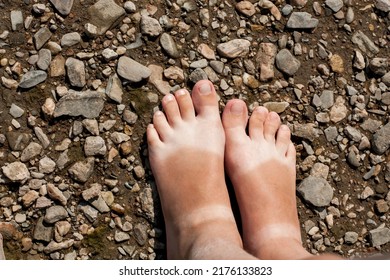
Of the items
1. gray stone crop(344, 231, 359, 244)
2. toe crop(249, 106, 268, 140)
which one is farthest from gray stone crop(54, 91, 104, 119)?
gray stone crop(344, 231, 359, 244)

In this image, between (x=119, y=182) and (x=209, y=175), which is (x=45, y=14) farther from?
(x=209, y=175)

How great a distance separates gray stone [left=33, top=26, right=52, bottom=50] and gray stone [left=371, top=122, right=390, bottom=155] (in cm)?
141

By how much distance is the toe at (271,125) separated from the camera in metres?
2.26

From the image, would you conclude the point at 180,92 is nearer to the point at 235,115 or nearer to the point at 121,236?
the point at 235,115

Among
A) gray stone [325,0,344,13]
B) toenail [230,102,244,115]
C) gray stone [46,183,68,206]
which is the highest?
gray stone [325,0,344,13]

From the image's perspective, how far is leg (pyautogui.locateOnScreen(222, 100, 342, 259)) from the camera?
85.7 inches

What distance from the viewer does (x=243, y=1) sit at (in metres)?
2.27

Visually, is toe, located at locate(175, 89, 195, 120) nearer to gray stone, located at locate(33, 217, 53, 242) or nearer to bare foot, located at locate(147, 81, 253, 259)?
bare foot, located at locate(147, 81, 253, 259)

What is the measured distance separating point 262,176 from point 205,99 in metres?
0.40

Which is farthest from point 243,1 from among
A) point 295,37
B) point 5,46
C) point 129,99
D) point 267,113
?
point 5,46

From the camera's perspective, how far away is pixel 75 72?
7.02ft

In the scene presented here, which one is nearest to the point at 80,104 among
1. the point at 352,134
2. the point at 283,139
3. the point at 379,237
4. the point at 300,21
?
the point at 283,139

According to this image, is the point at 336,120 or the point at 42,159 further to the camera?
the point at 336,120

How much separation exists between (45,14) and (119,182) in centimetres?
73
